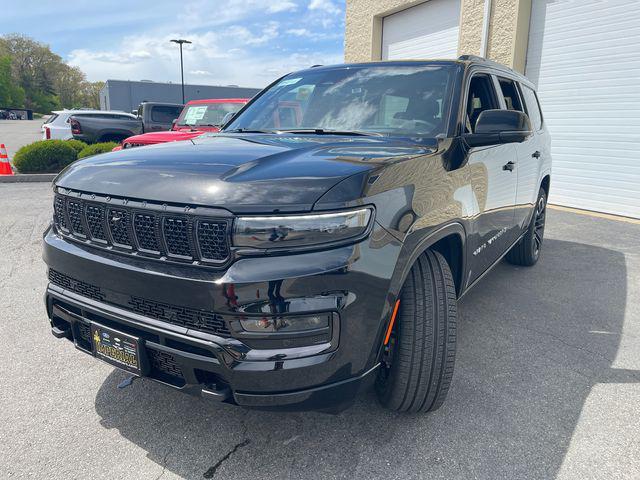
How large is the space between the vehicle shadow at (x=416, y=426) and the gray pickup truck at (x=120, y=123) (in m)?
12.9

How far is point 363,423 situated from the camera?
245cm

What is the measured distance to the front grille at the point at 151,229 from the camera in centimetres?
182

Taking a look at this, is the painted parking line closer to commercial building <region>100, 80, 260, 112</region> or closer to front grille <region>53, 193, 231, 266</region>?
front grille <region>53, 193, 231, 266</region>

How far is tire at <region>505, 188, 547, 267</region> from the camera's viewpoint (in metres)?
5.02

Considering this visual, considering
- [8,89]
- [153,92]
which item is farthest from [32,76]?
[153,92]

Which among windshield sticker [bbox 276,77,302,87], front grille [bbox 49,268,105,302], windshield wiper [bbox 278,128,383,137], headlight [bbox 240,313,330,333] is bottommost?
front grille [bbox 49,268,105,302]

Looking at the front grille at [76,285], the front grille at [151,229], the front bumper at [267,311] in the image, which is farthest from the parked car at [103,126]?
the front bumper at [267,311]

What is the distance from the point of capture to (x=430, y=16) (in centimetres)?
1177

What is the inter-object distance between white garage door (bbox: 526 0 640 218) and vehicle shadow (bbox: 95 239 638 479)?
6436mm

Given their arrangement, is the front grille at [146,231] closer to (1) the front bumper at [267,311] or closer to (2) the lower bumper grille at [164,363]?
(1) the front bumper at [267,311]

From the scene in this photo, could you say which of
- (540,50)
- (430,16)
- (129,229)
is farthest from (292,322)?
(430,16)

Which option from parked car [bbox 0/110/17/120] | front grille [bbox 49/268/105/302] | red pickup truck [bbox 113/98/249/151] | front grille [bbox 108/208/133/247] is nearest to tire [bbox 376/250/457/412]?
front grille [bbox 108/208/133/247]

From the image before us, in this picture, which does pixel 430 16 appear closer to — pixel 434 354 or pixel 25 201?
pixel 25 201

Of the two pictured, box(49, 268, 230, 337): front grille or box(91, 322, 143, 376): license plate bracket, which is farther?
box(91, 322, 143, 376): license plate bracket
